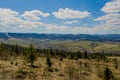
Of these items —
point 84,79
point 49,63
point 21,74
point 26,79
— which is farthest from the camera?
point 49,63

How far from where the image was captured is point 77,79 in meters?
94.0

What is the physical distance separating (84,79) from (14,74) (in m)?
34.0

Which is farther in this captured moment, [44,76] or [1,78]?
[44,76]

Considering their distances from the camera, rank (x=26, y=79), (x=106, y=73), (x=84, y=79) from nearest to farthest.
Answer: (x=106, y=73), (x=26, y=79), (x=84, y=79)

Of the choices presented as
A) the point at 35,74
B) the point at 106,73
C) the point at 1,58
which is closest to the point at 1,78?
the point at 35,74

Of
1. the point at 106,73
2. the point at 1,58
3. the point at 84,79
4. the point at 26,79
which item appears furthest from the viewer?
the point at 1,58

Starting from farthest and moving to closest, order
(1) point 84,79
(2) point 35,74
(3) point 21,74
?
(1) point 84,79 < (2) point 35,74 < (3) point 21,74

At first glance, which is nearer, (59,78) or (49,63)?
(59,78)

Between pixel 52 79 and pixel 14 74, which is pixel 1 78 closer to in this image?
pixel 14 74

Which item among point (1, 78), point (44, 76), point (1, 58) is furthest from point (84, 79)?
point (1, 58)

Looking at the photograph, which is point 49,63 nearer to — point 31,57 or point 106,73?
point 31,57

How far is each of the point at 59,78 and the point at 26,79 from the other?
16686 millimetres

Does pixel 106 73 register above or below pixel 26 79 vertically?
above

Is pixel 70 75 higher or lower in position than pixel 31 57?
lower
